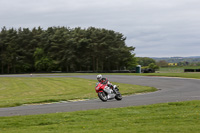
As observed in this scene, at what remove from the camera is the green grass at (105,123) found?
27.9ft

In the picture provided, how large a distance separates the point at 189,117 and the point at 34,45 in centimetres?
10272

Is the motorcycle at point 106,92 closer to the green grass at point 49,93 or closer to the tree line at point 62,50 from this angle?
the green grass at point 49,93

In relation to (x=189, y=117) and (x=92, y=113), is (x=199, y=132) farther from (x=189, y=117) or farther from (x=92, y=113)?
(x=92, y=113)

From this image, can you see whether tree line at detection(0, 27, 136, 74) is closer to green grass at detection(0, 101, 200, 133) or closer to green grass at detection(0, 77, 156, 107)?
green grass at detection(0, 77, 156, 107)

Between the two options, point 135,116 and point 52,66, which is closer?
point 135,116

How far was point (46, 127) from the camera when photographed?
9.34 meters

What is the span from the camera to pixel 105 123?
31.9 ft

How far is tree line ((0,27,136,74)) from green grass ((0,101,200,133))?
255 feet

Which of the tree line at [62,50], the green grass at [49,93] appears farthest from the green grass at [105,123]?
the tree line at [62,50]

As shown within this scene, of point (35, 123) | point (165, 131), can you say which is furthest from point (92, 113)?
point (165, 131)

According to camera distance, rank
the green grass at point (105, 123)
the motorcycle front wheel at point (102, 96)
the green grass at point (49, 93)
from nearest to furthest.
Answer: the green grass at point (105, 123) → the motorcycle front wheel at point (102, 96) → the green grass at point (49, 93)

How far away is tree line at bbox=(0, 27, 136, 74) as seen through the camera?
93119 millimetres

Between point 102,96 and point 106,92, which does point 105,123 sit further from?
point 106,92

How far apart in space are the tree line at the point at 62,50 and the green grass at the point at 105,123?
77.6m
